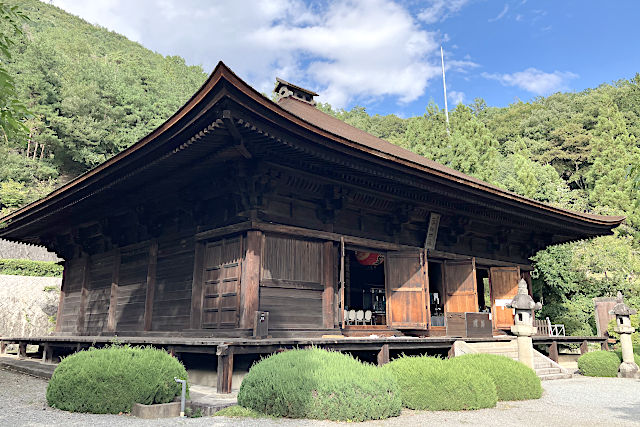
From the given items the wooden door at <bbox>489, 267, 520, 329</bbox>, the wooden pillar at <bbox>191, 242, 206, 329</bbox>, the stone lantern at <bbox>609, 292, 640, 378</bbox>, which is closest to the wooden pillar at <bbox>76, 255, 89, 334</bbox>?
the wooden pillar at <bbox>191, 242, 206, 329</bbox>

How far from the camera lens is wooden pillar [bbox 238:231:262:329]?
8469 mm

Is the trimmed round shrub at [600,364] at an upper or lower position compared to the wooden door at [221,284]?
lower

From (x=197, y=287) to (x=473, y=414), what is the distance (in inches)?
231

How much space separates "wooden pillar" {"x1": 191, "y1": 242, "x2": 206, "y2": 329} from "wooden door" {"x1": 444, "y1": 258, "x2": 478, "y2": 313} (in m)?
6.54

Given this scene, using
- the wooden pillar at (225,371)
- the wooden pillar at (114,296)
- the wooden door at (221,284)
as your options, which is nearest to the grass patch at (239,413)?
the wooden pillar at (225,371)

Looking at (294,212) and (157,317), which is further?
(157,317)

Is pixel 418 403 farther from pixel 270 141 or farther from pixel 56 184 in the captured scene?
pixel 56 184

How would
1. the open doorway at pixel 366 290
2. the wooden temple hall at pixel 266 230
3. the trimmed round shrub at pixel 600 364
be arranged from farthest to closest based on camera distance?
the open doorway at pixel 366 290, the trimmed round shrub at pixel 600 364, the wooden temple hall at pixel 266 230

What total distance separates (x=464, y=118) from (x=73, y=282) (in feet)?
94.0

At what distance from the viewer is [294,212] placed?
376 inches

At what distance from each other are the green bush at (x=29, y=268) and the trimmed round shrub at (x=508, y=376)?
2586 cm

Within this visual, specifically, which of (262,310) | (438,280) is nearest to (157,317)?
(262,310)

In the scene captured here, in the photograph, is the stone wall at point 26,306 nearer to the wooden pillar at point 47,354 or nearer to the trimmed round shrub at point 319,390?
the wooden pillar at point 47,354

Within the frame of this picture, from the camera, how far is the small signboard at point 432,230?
39.0 feet
